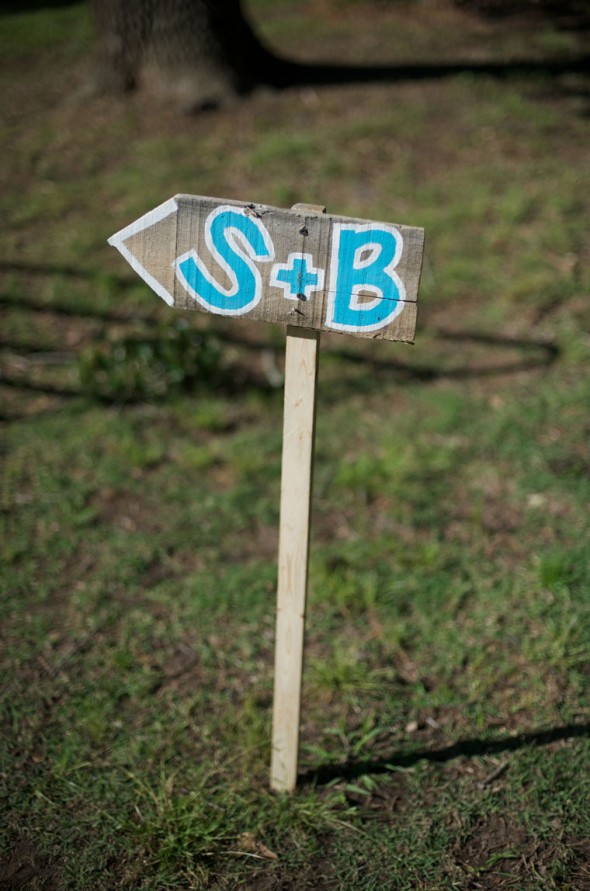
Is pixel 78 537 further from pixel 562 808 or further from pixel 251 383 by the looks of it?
pixel 562 808

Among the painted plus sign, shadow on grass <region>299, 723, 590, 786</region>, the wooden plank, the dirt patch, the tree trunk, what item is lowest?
the dirt patch

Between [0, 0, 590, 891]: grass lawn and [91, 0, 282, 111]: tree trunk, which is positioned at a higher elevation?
[91, 0, 282, 111]: tree trunk

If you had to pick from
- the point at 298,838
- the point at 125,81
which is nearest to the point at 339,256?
the point at 298,838

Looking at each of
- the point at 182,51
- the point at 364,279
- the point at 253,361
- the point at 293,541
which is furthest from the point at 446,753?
the point at 182,51

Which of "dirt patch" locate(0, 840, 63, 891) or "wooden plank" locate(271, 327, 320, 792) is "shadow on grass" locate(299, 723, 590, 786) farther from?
"dirt patch" locate(0, 840, 63, 891)

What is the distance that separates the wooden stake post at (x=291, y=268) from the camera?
1.75 m

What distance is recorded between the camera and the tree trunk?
6223 mm

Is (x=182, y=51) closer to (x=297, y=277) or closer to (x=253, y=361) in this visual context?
(x=253, y=361)

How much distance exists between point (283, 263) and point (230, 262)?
13cm

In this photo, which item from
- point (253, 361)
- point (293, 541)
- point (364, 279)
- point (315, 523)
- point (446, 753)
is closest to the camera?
point (364, 279)

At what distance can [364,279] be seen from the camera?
1.77m

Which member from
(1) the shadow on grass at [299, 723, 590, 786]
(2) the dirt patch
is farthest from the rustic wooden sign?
(2) the dirt patch

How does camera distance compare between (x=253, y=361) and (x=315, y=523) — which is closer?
(x=315, y=523)

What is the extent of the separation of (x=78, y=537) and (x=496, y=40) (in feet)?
21.7
